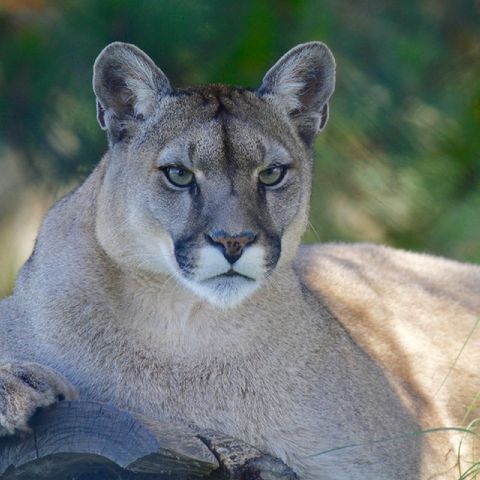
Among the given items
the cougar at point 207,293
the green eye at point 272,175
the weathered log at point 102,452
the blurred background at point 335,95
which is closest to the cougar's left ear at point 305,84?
the cougar at point 207,293

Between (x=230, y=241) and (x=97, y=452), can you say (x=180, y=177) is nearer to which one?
(x=230, y=241)

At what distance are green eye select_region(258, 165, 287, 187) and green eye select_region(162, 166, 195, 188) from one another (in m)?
0.26

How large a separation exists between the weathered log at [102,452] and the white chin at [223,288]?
59 centimetres

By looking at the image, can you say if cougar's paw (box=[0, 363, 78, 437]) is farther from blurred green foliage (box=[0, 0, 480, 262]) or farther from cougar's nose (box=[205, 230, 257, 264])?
blurred green foliage (box=[0, 0, 480, 262])

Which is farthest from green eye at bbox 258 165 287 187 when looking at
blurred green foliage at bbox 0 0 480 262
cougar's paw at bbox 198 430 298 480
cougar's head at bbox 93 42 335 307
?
blurred green foliage at bbox 0 0 480 262

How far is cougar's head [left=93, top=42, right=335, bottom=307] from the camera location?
4.42 meters

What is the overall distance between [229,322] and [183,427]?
59 centimetres

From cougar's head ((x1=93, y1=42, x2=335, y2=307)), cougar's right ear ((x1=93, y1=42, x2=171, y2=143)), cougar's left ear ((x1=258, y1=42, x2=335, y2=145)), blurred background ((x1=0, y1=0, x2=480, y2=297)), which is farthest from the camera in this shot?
blurred background ((x1=0, y1=0, x2=480, y2=297))

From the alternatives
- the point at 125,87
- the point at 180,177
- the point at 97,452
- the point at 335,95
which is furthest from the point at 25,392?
the point at 335,95

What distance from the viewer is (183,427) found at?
4.32 m

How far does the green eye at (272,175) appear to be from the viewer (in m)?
4.64

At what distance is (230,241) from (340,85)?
4205 mm

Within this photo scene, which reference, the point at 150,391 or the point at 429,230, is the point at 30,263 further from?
the point at 429,230

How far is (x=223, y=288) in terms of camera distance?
14.7 feet
